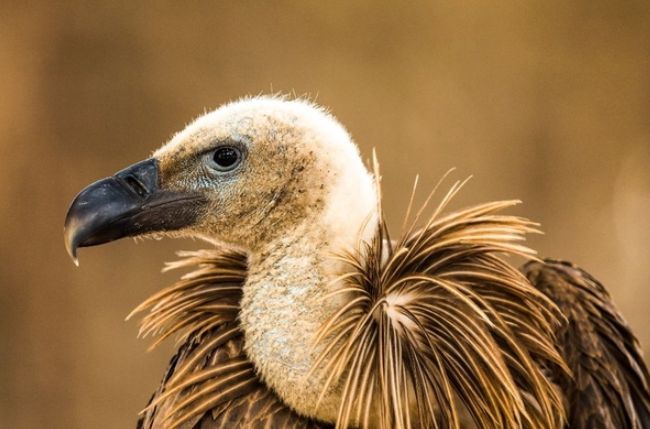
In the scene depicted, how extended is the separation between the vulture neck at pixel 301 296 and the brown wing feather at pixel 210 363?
2.0 inches

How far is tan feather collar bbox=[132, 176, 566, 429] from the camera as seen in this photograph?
1.79 metres

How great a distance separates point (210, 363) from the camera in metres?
1.98

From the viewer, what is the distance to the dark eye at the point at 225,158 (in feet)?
6.50

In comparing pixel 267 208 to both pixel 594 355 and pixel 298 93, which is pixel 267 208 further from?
pixel 298 93

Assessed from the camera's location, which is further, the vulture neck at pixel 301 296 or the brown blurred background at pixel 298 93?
the brown blurred background at pixel 298 93

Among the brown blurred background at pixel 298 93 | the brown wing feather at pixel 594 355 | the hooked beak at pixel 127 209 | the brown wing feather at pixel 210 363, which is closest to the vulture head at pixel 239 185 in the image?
the hooked beak at pixel 127 209

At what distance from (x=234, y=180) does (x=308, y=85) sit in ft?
12.3

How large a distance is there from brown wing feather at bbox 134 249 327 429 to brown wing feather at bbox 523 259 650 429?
0.74m

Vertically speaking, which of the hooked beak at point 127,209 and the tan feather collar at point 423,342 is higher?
the hooked beak at point 127,209

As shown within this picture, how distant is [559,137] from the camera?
6441mm

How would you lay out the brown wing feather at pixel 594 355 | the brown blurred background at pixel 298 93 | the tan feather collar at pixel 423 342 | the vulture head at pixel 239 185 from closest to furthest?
the tan feather collar at pixel 423 342, the vulture head at pixel 239 185, the brown wing feather at pixel 594 355, the brown blurred background at pixel 298 93

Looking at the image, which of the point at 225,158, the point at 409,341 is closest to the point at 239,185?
the point at 225,158

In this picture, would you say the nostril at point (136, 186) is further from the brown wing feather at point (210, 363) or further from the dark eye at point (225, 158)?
the brown wing feather at point (210, 363)

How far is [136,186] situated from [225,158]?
0.66 feet
